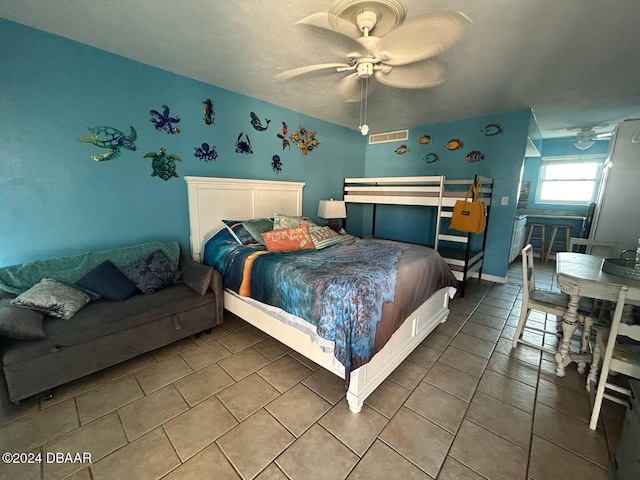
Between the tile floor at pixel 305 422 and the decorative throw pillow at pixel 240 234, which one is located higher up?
the decorative throw pillow at pixel 240 234

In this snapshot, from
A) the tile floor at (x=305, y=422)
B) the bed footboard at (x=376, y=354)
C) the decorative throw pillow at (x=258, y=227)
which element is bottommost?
the tile floor at (x=305, y=422)

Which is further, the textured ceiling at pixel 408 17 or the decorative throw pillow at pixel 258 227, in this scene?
the decorative throw pillow at pixel 258 227

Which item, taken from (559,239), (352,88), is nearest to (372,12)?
(352,88)

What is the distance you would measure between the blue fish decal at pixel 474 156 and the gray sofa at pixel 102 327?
13.2 feet

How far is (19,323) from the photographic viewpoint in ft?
4.91

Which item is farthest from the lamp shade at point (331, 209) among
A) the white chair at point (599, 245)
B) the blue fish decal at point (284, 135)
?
the white chair at point (599, 245)

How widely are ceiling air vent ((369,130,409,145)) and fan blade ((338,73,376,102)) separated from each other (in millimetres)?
1733

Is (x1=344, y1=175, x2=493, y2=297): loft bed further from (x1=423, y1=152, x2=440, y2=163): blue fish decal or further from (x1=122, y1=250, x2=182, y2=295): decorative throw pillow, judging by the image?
(x1=122, y1=250, x2=182, y2=295): decorative throw pillow

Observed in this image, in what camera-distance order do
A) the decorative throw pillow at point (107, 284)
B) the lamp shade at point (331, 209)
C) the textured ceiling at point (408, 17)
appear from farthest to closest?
the lamp shade at point (331, 209) → the decorative throw pillow at point (107, 284) → the textured ceiling at point (408, 17)

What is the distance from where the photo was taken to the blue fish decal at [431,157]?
4.29m

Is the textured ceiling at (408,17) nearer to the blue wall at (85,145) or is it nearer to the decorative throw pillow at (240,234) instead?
the blue wall at (85,145)

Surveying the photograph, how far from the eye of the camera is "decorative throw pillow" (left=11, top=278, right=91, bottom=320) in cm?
168

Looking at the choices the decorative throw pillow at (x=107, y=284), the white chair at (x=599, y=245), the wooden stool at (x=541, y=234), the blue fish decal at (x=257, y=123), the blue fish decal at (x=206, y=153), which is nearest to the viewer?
the decorative throw pillow at (x=107, y=284)

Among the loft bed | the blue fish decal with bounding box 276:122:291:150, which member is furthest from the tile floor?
the blue fish decal with bounding box 276:122:291:150
